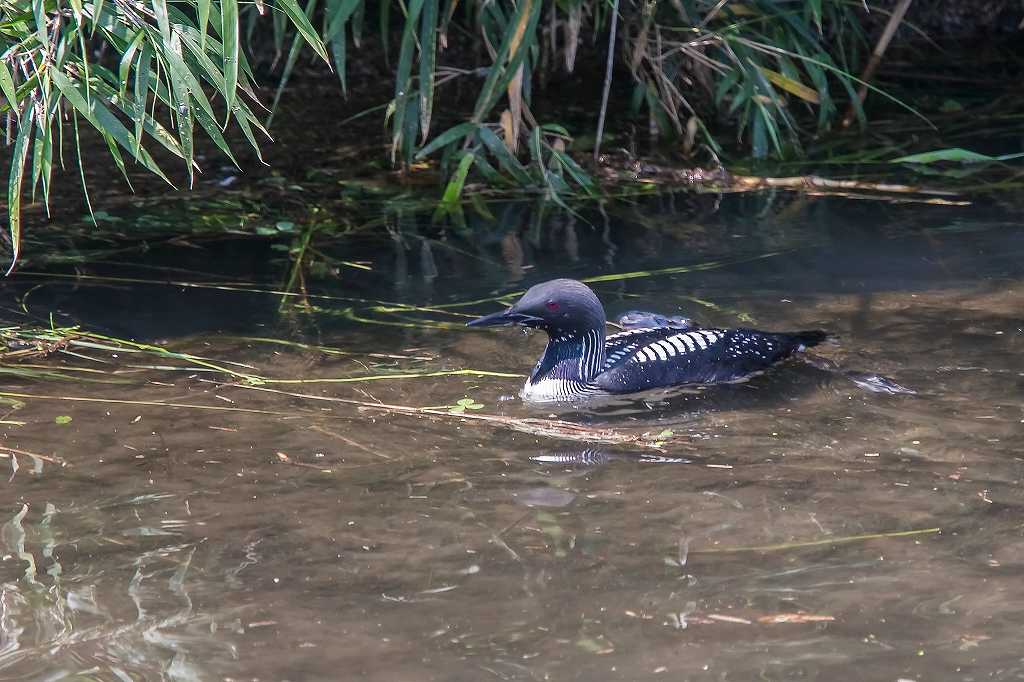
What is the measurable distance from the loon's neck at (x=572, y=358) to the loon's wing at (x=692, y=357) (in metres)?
0.05

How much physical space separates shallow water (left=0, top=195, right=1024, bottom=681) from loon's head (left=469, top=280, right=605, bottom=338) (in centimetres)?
25

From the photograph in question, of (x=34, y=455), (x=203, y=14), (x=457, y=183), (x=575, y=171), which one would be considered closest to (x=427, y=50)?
(x=457, y=183)

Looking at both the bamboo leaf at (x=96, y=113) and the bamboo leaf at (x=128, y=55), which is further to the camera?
the bamboo leaf at (x=128, y=55)

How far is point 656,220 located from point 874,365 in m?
2.46

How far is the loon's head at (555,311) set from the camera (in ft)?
17.9

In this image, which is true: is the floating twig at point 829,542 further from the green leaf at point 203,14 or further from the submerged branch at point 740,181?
the submerged branch at point 740,181

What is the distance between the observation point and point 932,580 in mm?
3645

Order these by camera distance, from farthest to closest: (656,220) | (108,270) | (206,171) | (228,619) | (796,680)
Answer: (206,171) → (656,220) → (108,270) → (228,619) → (796,680)

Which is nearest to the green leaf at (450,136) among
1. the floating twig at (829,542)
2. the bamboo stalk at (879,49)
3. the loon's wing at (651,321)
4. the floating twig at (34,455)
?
the loon's wing at (651,321)

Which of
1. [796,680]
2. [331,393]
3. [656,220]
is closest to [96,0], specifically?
[331,393]

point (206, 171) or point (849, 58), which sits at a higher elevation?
point (849, 58)

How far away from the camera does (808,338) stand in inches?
219

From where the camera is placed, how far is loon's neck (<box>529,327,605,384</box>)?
17.5 ft

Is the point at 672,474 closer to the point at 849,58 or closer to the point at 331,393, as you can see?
the point at 331,393
